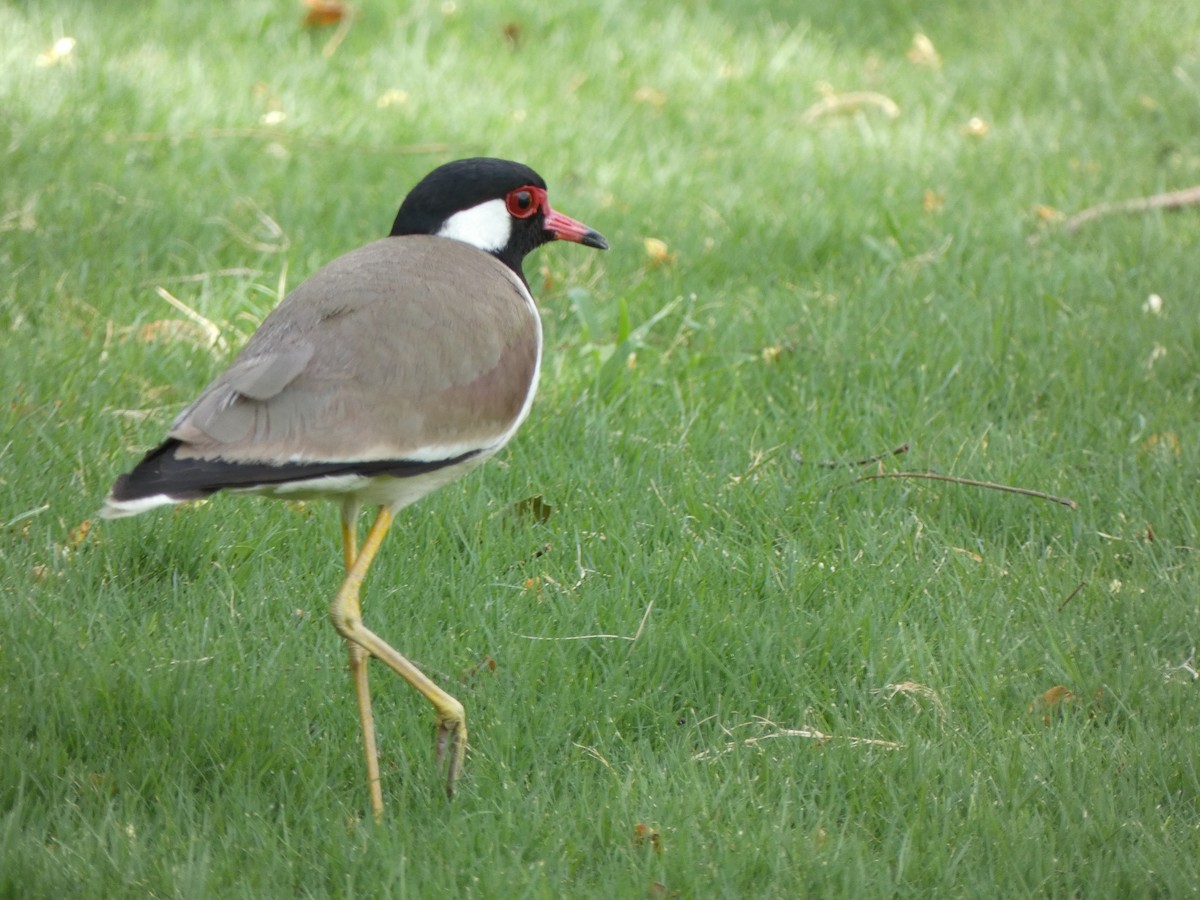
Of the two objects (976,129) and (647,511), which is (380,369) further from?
(976,129)

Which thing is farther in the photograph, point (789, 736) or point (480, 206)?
point (480, 206)

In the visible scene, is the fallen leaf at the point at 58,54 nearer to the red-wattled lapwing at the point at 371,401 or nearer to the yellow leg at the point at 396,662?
the red-wattled lapwing at the point at 371,401

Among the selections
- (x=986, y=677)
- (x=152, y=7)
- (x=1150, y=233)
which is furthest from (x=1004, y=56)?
(x=986, y=677)

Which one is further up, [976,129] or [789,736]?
[976,129]

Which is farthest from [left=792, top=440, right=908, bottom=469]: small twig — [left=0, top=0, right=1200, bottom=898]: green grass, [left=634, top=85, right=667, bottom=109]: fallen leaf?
[left=634, top=85, right=667, bottom=109]: fallen leaf

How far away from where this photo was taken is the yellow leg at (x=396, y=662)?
3311 millimetres

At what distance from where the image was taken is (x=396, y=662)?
11.0 feet

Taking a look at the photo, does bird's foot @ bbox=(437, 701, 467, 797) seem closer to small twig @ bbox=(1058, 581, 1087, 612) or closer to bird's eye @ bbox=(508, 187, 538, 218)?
bird's eye @ bbox=(508, 187, 538, 218)

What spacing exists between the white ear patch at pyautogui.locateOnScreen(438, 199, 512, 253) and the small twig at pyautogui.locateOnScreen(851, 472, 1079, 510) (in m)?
1.38

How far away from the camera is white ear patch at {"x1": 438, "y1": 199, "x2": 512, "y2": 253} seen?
391 cm

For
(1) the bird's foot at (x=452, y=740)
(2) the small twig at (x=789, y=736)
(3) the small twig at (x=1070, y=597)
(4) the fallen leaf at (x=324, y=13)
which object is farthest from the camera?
(4) the fallen leaf at (x=324, y=13)

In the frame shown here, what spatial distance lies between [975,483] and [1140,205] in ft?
9.06

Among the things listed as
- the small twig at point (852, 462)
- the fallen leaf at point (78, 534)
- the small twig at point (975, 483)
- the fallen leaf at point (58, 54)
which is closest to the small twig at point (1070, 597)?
the small twig at point (975, 483)

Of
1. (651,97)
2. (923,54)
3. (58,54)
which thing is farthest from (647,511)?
(923,54)
